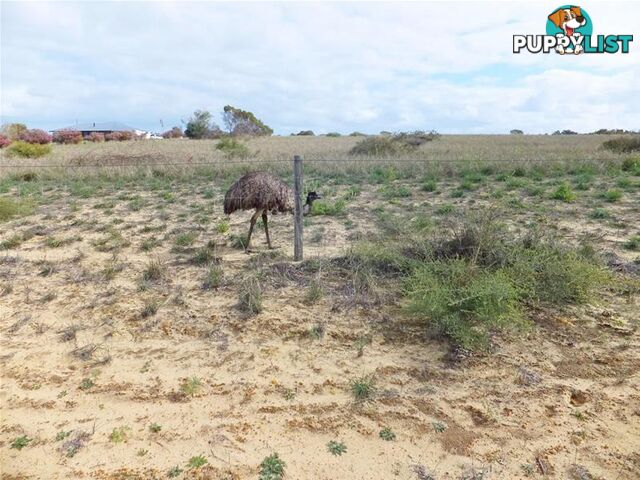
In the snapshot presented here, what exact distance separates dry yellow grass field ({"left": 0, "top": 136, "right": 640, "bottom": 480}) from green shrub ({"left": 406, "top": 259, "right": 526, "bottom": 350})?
168mm

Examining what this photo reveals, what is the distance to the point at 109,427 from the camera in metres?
3.10

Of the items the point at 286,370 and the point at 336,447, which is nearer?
the point at 336,447

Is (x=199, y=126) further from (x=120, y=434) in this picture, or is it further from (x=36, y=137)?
(x=120, y=434)

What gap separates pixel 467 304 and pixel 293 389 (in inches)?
69.0

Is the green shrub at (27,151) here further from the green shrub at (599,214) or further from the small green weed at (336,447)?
the small green weed at (336,447)

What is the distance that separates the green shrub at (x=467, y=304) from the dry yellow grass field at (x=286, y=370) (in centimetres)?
17

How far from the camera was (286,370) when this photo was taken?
3.72 meters

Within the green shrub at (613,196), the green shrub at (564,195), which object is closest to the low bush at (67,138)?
the green shrub at (564,195)

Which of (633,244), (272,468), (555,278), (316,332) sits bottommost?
(272,468)

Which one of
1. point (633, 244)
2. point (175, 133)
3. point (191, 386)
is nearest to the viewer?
point (191, 386)

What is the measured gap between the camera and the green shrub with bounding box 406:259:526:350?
3920 mm

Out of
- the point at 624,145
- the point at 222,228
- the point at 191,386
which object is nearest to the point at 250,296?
the point at 191,386

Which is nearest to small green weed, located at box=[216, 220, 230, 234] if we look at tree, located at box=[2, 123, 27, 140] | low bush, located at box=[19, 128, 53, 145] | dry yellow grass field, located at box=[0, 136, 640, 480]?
dry yellow grass field, located at box=[0, 136, 640, 480]

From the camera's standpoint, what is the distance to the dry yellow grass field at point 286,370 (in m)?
2.83
